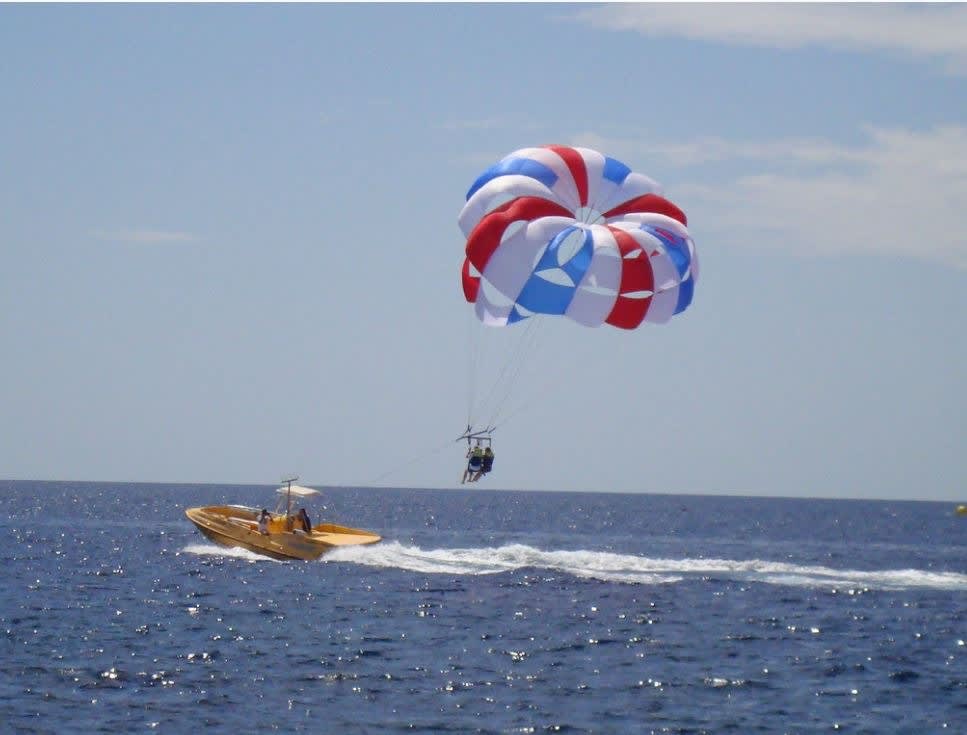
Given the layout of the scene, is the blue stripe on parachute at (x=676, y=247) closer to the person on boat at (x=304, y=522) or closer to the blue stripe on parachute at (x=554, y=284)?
the blue stripe on parachute at (x=554, y=284)

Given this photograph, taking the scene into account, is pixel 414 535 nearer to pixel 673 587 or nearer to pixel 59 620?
pixel 673 587

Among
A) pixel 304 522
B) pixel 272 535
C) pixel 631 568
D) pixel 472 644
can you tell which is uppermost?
pixel 304 522

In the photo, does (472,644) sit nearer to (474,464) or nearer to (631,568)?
(474,464)

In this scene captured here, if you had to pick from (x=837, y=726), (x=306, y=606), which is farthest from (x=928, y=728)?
(x=306, y=606)

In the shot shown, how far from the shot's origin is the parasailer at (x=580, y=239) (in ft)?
81.7

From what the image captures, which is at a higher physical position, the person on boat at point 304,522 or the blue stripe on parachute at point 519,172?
the blue stripe on parachute at point 519,172

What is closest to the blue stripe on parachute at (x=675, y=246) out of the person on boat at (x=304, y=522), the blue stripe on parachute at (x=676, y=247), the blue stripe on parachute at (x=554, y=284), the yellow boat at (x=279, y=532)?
the blue stripe on parachute at (x=676, y=247)

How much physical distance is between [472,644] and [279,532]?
560 inches

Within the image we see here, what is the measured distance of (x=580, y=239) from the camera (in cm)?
2512

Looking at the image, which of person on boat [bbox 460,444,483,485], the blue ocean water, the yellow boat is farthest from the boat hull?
person on boat [bbox 460,444,483,485]

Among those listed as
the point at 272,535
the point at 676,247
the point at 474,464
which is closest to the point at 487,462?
the point at 474,464

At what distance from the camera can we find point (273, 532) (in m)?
36.9

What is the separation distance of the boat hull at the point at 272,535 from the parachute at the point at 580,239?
12.3 meters

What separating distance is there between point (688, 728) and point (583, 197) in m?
12.2
